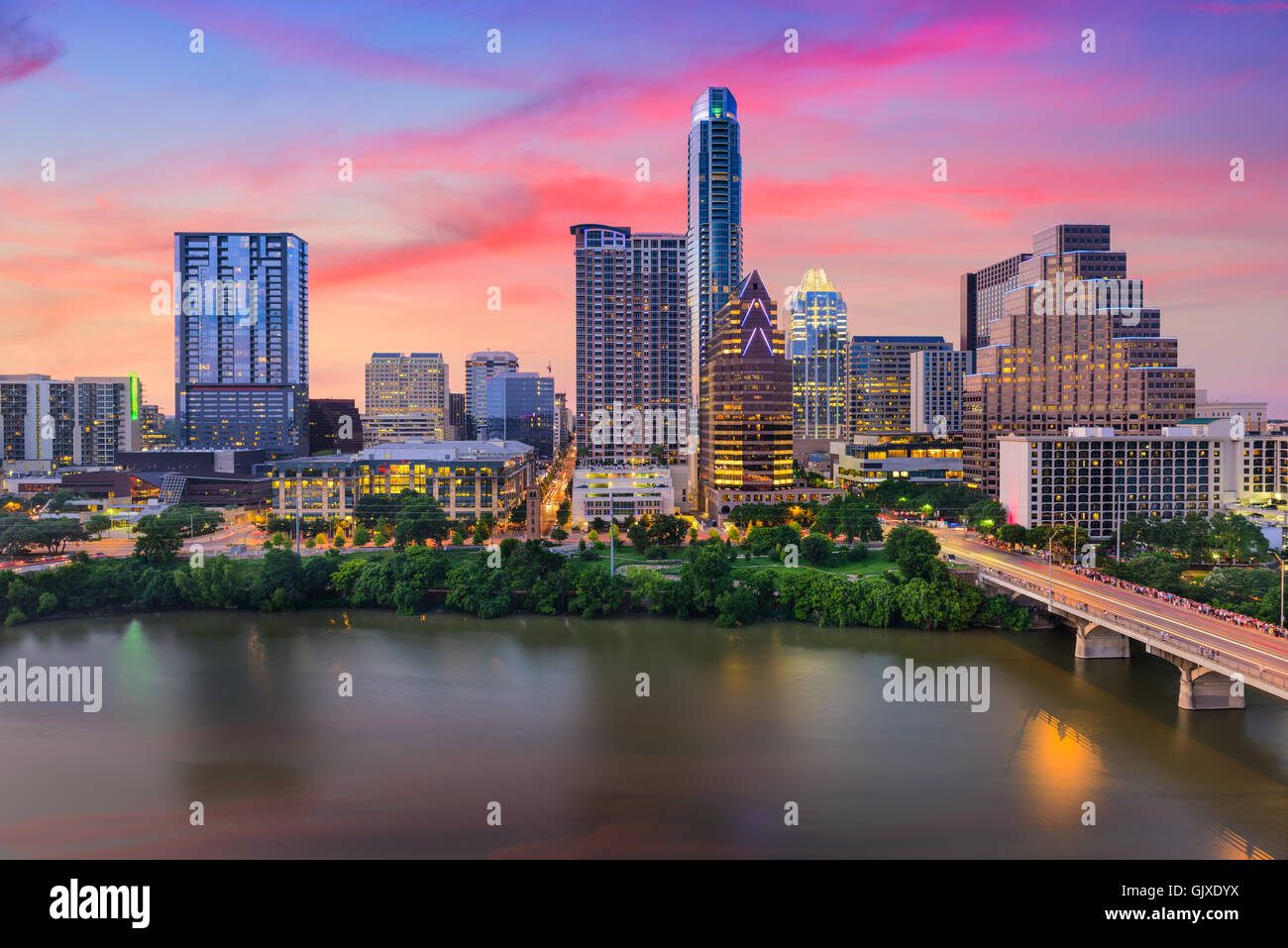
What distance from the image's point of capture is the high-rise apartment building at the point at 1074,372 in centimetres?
4803

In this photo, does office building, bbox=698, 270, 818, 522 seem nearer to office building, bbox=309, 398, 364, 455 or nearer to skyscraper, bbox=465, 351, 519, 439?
office building, bbox=309, 398, 364, 455

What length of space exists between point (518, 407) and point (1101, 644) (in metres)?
102

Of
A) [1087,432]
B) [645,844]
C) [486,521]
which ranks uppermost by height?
[1087,432]

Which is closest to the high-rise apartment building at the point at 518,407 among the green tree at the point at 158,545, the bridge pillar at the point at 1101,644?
the green tree at the point at 158,545

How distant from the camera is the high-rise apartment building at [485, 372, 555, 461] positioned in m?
117

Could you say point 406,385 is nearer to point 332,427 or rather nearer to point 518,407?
point 518,407

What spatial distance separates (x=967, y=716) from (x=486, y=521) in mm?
27109

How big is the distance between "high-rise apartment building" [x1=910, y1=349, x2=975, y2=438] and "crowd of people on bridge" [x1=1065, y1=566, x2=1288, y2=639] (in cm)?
6715

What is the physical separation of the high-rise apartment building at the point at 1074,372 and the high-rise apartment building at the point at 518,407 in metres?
71.8

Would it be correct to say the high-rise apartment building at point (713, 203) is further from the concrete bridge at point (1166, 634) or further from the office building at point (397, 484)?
the concrete bridge at point (1166, 634)

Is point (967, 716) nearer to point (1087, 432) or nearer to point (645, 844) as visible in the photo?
point (645, 844)

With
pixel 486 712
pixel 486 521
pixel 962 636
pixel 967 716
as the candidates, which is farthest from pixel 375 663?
pixel 486 521

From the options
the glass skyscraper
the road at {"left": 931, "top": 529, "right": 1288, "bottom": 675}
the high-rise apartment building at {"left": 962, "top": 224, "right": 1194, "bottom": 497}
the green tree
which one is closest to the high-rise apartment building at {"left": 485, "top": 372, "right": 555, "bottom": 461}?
the glass skyscraper

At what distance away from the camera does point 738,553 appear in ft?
119
